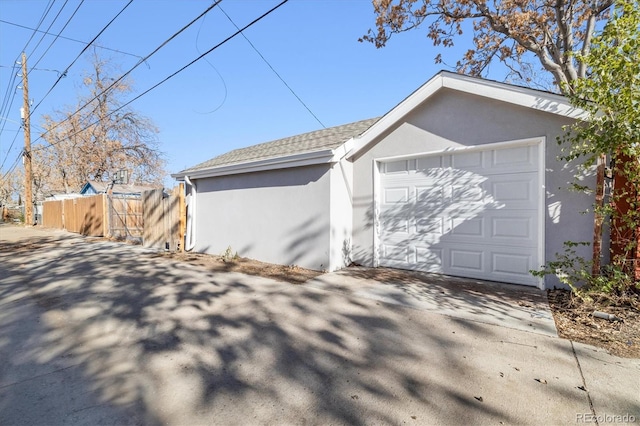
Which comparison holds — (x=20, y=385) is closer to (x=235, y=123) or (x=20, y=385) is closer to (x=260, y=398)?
(x=260, y=398)

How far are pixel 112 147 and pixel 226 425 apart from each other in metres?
30.1

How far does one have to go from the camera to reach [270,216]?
309 inches

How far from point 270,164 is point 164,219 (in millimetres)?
4631

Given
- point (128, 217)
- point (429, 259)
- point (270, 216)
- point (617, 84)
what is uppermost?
point (617, 84)

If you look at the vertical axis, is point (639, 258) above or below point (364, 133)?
below

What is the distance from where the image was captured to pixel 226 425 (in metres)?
2.15

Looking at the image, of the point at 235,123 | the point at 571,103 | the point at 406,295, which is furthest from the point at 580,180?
the point at 235,123

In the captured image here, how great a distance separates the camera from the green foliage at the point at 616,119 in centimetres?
362

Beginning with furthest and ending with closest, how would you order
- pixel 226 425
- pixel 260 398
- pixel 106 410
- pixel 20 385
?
pixel 20 385 → pixel 260 398 → pixel 106 410 → pixel 226 425

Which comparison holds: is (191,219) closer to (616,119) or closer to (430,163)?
(430,163)

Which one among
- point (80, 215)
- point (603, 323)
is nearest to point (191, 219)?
point (603, 323)

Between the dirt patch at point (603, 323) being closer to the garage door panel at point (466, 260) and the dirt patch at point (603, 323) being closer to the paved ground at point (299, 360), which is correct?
the paved ground at point (299, 360)

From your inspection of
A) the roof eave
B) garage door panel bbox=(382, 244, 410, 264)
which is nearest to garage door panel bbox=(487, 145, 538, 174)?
garage door panel bbox=(382, 244, 410, 264)

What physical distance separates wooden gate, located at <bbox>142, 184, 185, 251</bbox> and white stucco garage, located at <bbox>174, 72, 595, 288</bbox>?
214cm
